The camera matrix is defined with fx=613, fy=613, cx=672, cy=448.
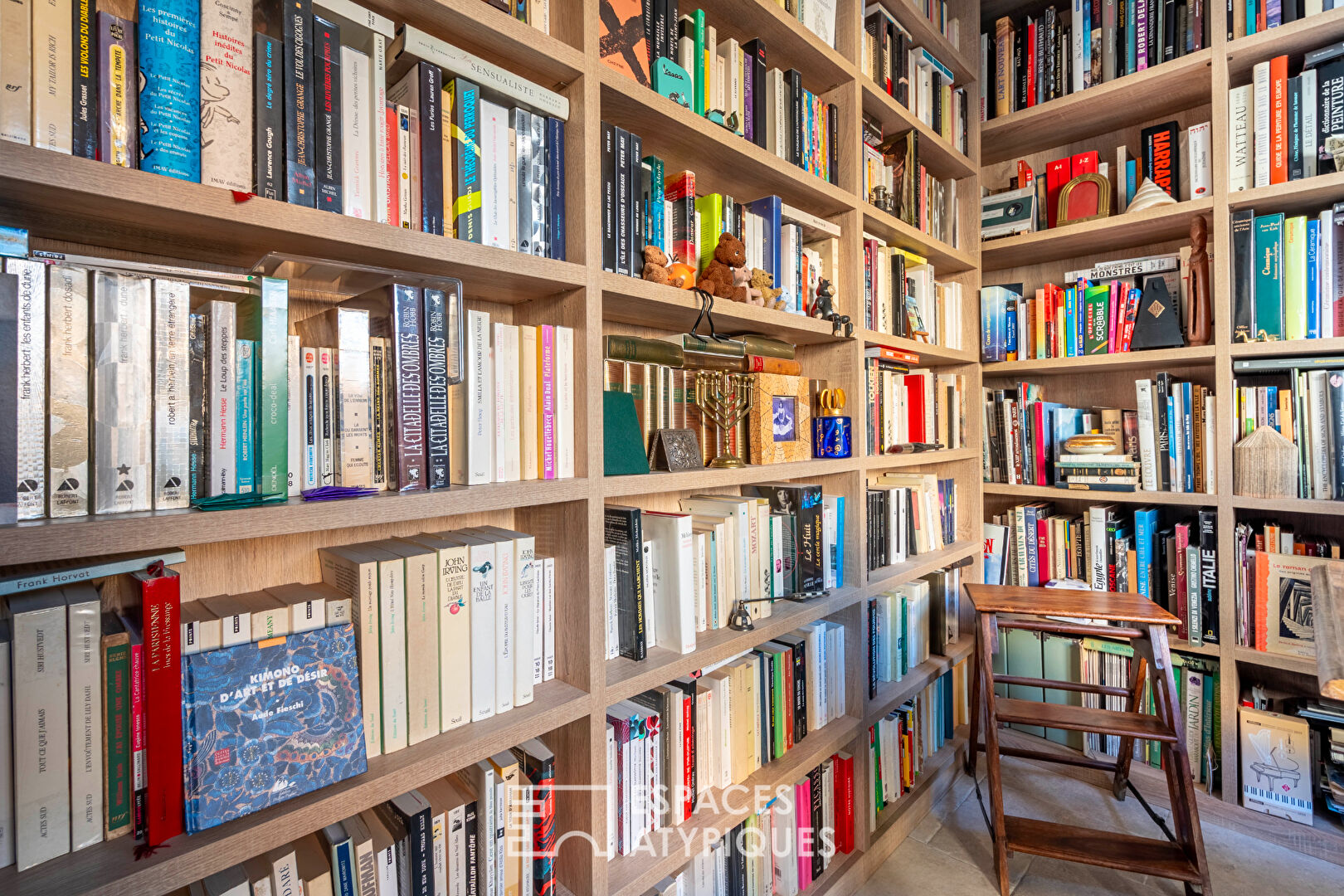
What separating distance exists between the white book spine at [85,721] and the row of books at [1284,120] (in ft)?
8.97

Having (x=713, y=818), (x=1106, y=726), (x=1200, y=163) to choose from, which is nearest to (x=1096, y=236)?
(x=1200, y=163)

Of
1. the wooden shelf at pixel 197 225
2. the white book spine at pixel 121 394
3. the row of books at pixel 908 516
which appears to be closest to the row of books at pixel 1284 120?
the row of books at pixel 908 516

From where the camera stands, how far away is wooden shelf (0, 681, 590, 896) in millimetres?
601

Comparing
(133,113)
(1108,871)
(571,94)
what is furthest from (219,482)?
(1108,871)

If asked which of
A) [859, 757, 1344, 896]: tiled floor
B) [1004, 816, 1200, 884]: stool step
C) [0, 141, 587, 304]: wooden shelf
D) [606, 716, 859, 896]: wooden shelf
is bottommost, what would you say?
[859, 757, 1344, 896]: tiled floor

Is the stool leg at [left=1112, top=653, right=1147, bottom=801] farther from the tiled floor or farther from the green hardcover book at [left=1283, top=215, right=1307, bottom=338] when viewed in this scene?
the green hardcover book at [left=1283, top=215, right=1307, bottom=338]

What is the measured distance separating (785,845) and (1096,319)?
195 centimetres

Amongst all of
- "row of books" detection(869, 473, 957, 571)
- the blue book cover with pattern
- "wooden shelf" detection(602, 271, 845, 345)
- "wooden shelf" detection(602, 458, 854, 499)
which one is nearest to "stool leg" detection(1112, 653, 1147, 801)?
"row of books" detection(869, 473, 957, 571)

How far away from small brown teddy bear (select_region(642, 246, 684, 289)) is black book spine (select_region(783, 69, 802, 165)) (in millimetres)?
584

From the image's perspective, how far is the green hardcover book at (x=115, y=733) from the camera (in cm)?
65

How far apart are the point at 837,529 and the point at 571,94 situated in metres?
1.19

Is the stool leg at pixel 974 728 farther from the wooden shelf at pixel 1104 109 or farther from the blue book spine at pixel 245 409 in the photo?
the blue book spine at pixel 245 409

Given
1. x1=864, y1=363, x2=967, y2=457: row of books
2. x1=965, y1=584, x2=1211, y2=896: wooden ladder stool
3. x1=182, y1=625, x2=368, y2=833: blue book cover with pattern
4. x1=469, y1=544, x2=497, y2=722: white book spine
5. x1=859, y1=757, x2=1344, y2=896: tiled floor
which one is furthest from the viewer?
x1=864, y1=363, x2=967, y2=457: row of books

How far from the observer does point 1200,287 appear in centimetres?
189
